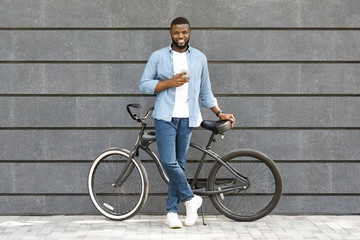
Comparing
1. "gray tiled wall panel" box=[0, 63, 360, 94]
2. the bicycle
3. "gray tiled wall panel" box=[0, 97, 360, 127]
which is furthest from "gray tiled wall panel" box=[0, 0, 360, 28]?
the bicycle

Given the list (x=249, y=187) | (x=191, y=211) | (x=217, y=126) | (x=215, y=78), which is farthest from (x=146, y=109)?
(x=249, y=187)

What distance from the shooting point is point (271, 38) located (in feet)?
22.4

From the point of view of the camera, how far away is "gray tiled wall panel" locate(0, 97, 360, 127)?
682cm

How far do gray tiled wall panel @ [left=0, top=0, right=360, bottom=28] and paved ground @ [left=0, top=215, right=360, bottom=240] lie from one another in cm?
222

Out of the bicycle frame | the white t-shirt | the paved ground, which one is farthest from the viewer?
the bicycle frame

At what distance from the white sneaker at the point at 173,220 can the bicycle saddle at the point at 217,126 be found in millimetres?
990

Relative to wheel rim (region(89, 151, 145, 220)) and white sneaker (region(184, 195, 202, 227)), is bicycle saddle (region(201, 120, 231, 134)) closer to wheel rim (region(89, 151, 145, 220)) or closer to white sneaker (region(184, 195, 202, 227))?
white sneaker (region(184, 195, 202, 227))

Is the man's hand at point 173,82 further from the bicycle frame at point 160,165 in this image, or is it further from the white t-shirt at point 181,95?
the bicycle frame at point 160,165

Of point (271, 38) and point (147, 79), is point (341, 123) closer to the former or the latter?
point (271, 38)

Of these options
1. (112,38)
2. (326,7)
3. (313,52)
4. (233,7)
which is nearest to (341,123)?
(313,52)

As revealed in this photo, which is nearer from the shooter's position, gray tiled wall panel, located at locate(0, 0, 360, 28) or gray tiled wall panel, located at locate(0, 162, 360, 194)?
gray tiled wall panel, located at locate(0, 0, 360, 28)

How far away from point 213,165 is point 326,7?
224cm

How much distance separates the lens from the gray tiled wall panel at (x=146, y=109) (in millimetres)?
6820

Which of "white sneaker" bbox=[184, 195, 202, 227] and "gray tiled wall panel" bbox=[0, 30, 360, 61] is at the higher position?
"gray tiled wall panel" bbox=[0, 30, 360, 61]
